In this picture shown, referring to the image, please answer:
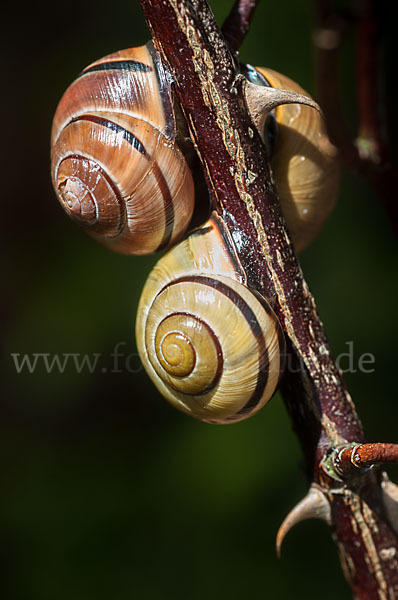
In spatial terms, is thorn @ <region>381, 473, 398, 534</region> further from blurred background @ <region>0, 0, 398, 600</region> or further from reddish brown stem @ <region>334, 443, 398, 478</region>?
blurred background @ <region>0, 0, 398, 600</region>

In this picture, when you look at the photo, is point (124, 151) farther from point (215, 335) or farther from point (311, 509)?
point (311, 509)

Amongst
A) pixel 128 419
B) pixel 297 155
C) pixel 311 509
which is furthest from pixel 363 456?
pixel 128 419

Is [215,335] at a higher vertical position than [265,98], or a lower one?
lower

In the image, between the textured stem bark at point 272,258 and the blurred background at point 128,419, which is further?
the blurred background at point 128,419

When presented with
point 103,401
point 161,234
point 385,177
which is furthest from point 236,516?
point 161,234

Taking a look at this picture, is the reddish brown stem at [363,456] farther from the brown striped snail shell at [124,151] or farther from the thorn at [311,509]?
the brown striped snail shell at [124,151]

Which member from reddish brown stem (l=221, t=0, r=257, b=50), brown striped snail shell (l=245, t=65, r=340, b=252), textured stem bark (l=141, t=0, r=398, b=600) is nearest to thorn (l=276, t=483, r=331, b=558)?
textured stem bark (l=141, t=0, r=398, b=600)

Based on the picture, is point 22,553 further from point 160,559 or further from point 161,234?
point 161,234

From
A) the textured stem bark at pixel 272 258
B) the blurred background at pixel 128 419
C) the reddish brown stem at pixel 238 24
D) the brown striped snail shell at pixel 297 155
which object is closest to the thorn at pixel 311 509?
the textured stem bark at pixel 272 258
